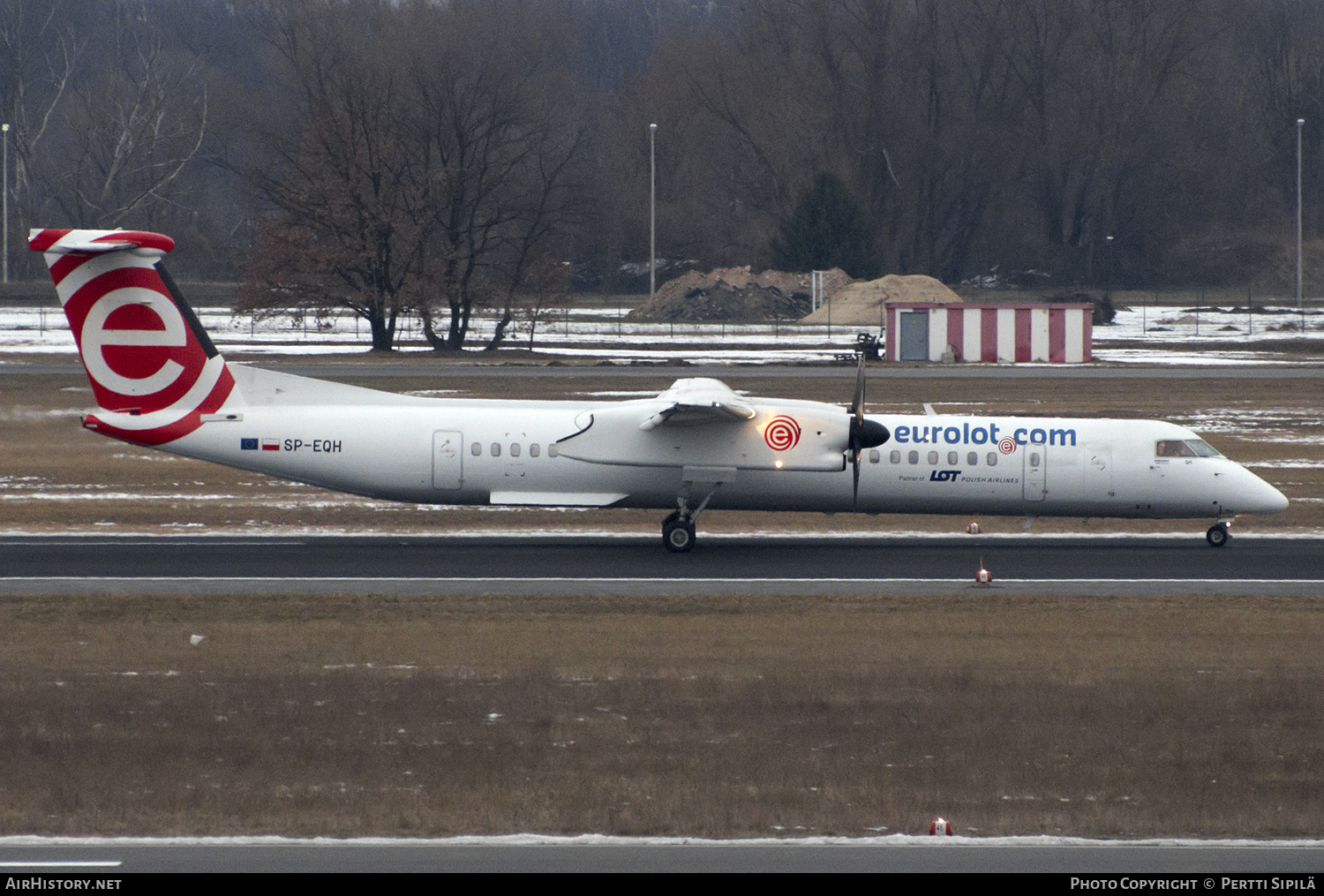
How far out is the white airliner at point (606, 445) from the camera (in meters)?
25.4

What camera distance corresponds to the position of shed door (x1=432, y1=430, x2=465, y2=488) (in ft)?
84.8

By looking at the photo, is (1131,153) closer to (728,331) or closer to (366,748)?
(728,331)

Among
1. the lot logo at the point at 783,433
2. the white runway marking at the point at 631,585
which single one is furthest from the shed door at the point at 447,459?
the lot logo at the point at 783,433

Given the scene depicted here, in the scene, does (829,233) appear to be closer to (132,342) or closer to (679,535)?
(679,535)

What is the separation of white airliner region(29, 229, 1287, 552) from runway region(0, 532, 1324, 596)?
3.22ft

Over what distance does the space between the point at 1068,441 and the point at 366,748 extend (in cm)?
1648

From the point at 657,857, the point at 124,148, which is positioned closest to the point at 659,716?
the point at 657,857

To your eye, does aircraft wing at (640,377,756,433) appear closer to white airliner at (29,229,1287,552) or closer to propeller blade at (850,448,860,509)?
white airliner at (29,229,1287,552)

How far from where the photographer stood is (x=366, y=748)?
587 inches

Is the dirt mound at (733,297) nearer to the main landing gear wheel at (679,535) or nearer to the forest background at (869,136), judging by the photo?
the forest background at (869,136)

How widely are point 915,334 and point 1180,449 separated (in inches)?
1551

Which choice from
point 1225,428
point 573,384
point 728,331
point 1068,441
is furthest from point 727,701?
point 728,331

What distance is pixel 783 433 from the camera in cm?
2558

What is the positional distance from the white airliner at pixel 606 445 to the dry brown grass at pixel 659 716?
4850 mm
